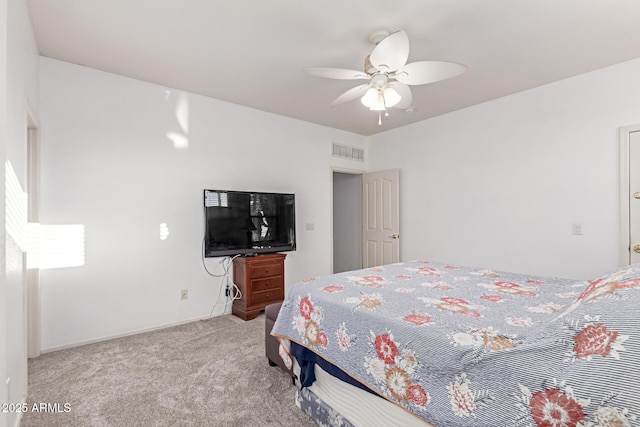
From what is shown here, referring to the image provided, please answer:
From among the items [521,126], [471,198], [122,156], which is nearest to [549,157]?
[521,126]

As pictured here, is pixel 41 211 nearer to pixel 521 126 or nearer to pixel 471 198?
pixel 471 198

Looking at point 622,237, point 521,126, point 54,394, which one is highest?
point 521,126

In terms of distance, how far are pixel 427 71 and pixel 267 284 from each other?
2.84m

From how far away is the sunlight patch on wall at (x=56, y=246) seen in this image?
262 cm

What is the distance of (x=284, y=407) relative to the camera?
6.21 ft

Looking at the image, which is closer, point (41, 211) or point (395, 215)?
point (41, 211)

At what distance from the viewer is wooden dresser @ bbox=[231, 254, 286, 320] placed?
141 inches

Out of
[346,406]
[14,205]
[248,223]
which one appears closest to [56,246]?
[14,205]

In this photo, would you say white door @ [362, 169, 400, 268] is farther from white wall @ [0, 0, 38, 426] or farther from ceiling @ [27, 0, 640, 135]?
white wall @ [0, 0, 38, 426]

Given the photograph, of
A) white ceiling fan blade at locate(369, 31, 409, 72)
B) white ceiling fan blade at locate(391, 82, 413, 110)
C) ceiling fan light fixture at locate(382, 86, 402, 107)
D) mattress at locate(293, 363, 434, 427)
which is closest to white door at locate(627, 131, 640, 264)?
white ceiling fan blade at locate(391, 82, 413, 110)

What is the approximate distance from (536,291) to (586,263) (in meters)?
1.81

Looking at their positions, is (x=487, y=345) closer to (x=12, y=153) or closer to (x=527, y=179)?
(x=12, y=153)

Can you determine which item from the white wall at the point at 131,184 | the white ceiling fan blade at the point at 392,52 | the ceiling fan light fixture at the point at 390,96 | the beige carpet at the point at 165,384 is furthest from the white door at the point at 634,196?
the white wall at the point at 131,184

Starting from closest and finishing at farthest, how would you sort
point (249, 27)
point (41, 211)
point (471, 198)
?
point (249, 27)
point (41, 211)
point (471, 198)
